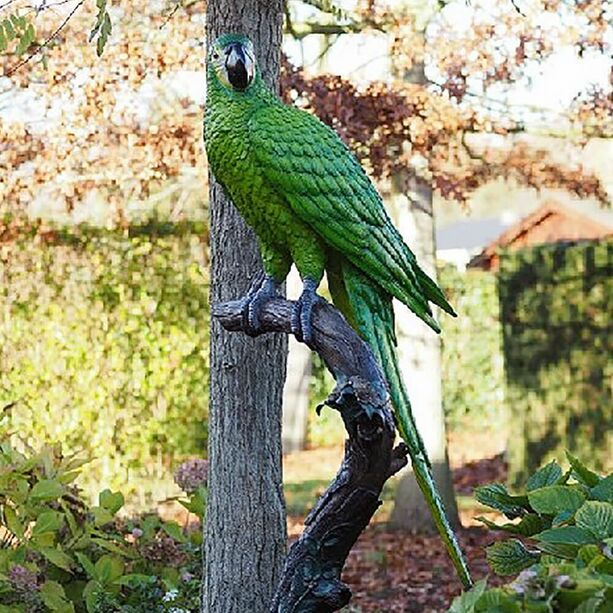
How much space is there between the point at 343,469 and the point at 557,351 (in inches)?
223

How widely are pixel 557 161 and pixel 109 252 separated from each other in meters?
3.20

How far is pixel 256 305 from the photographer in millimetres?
2670

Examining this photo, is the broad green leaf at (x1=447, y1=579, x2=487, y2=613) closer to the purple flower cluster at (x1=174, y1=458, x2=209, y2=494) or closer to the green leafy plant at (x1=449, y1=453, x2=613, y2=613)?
the green leafy plant at (x1=449, y1=453, x2=613, y2=613)

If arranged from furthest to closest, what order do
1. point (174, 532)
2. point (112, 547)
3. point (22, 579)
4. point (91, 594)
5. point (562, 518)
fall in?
1. point (174, 532)
2. point (112, 547)
3. point (91, 594)
4. point (22, 579)
5. point (562, 518)

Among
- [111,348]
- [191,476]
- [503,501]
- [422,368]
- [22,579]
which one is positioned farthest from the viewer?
[111,348]

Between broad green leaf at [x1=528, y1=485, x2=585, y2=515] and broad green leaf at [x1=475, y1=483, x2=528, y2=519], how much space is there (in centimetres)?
17

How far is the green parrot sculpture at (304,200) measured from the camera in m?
2.55

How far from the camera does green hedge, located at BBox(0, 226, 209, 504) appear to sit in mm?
7465

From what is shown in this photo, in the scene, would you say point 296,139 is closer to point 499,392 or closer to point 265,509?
point 265,509

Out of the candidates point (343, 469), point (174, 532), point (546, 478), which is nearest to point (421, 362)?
point (174, 532)

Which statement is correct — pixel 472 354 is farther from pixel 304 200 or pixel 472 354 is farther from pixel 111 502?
pixel 304 200

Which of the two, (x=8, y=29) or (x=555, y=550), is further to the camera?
(x=8, y=29)

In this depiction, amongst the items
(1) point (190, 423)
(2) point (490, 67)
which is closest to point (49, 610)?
(2) point (490, 67)

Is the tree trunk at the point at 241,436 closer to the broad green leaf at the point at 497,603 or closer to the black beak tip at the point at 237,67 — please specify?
the black beak tip at the point at 237,67
